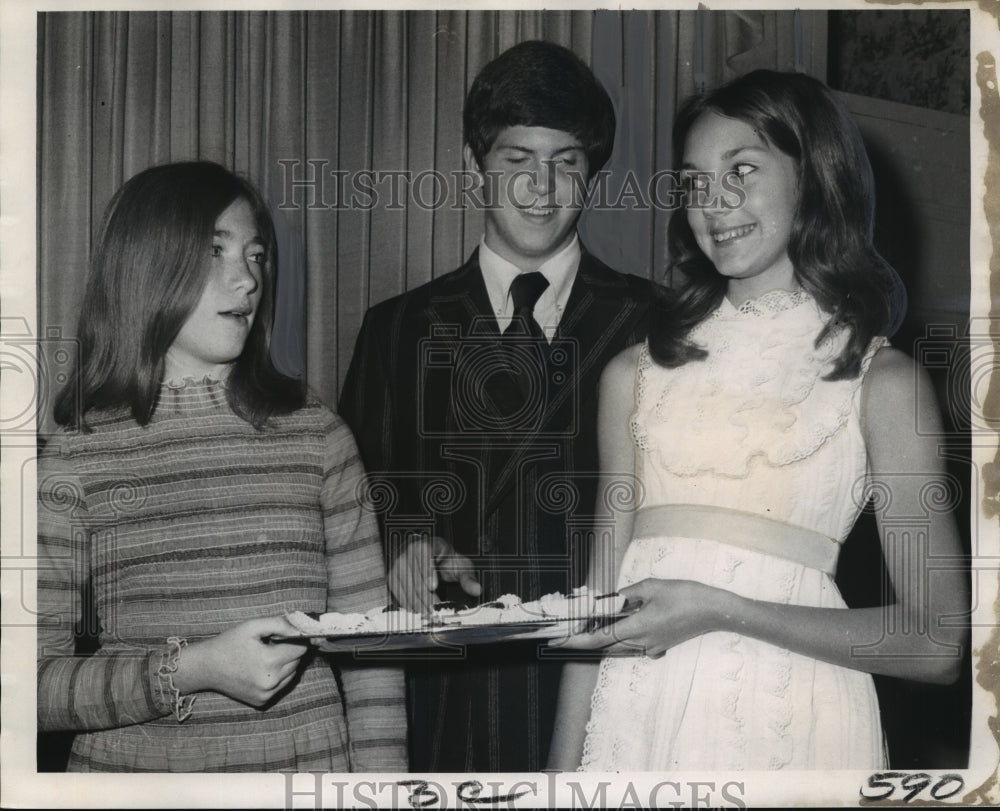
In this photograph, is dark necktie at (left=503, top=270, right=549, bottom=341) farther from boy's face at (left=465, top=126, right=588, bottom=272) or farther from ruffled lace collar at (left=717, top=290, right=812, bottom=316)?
ruffled lace collar at (left=717, top=290, right=812, bottom=316)

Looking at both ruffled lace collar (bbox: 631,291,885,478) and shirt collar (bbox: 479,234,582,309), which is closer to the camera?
ruffled lace collar (bbox: 631,291,885,478)

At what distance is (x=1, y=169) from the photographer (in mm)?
3049

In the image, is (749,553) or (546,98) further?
(546,98)

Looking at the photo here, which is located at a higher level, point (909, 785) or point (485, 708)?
point (485, 708)

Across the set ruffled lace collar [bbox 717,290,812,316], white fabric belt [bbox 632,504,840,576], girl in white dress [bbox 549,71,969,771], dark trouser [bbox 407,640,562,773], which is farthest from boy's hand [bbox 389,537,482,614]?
ruffled lace collar [bbox 717,290,812,316]

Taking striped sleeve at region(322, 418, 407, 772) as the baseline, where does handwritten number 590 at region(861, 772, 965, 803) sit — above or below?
below

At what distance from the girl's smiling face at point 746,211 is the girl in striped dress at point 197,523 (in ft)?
3.49

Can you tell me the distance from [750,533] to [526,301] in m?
0.82

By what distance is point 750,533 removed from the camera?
292 cm

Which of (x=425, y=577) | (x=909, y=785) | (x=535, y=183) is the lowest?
(x=909, y=785)

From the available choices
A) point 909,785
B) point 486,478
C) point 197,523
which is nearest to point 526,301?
point 486,478

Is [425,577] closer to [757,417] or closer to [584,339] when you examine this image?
[584,339]

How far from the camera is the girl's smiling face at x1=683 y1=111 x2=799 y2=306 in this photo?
2.97 metres

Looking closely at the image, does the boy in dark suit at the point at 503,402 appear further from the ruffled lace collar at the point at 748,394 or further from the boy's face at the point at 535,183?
the ruffled lace collar at the point at 748,394
